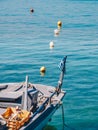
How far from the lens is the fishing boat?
29.0m

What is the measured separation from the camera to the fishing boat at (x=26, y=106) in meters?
29.0

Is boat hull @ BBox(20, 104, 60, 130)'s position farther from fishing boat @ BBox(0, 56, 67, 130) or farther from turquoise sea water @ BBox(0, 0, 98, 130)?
turquoise sea water @ BBox(0, 0, 98, 130)

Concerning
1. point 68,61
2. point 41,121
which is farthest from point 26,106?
point 68,61

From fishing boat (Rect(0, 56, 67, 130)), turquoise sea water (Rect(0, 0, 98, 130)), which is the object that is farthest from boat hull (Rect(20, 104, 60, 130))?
turquoise sea water (Rect(0, 0, 98, 130))

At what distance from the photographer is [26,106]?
31.9 m

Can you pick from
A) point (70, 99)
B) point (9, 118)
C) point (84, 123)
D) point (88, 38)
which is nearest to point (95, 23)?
point (88, 38)

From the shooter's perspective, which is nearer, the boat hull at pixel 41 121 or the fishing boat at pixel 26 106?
the fishing boat at pixel 26 106

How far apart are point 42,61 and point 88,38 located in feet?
72.5

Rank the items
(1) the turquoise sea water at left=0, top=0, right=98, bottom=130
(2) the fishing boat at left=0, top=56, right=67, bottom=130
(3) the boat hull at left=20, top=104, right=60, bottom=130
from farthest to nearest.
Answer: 1. (1) the turquoise sea water at left=0, top=0, right=98, bottom=130
2. (3) the boat hull at left=20, top=104, right=60, bottom=130
3. (2) the fishing boat at left=0, top=56, right=67, bottom=130

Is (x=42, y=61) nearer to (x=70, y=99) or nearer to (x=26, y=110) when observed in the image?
(x=70, y=99)

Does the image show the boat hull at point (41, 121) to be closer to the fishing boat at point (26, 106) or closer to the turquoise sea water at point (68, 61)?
the fishing boat at point (26, 106)

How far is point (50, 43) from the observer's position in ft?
236

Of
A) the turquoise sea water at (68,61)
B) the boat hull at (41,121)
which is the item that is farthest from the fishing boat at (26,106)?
the turquoise sea water at (68,61)

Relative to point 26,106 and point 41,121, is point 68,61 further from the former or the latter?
point 26,106
